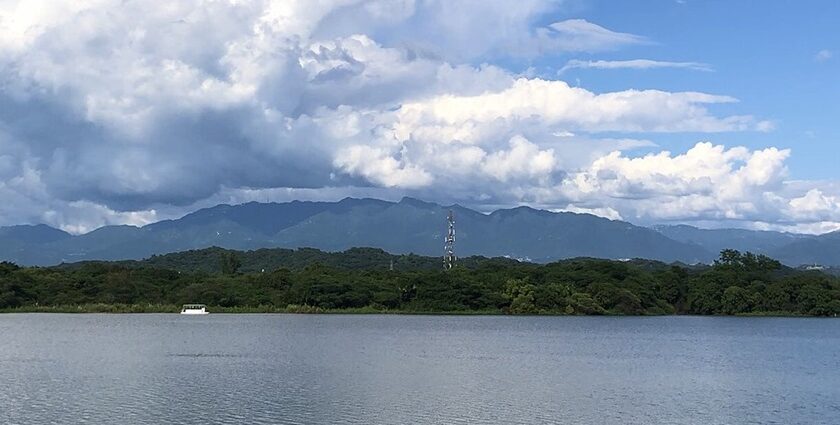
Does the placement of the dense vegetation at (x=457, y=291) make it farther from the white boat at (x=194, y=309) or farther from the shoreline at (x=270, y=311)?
the white boat at (x=194, y=309)

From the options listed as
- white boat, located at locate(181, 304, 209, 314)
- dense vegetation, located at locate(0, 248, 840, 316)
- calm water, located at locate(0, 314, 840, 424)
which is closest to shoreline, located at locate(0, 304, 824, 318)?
dense vegetation, located at locate(0, 248, 840, 316)

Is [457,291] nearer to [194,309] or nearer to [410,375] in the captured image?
[194,309]

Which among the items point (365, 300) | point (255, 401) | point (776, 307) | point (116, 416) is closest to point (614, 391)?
point (255, 401)

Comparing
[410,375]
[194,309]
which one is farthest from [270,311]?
[410,375]

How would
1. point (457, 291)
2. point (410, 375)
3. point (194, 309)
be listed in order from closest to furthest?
1. point (410, 375)
2. point (194, 309)
3. point (457, 291)

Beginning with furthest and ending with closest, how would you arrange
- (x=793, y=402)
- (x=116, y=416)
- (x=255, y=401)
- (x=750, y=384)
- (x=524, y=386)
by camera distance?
(x=750, y=384) → (x=524, y=386) → (x=793, y=402) → (x=255, y=401) → (x=116, y=416)

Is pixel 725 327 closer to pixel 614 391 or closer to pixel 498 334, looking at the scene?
pixel 498 334

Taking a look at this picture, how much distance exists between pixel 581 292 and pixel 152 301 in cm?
5872

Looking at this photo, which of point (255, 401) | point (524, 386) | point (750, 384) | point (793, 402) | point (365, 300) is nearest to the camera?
point (255, 401)

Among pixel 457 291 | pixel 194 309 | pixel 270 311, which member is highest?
pixel 457 291

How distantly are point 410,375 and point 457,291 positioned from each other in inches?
2930

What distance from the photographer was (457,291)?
127 m

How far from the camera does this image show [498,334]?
291 feet

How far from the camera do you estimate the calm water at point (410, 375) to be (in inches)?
1580
